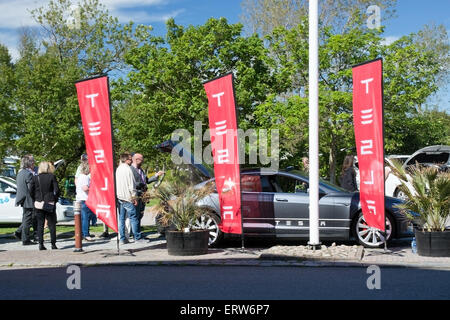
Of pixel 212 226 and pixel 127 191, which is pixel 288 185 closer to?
pixel 212 226

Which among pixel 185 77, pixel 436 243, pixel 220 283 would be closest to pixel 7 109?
pixel 185 77

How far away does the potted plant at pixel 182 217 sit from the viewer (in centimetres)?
1057

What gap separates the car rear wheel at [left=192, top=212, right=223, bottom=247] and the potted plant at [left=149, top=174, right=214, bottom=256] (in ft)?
2.28

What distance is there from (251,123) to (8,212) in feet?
48.2

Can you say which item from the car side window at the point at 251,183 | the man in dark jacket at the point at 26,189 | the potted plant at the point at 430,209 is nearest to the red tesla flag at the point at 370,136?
the potted plant at the point at 430,209

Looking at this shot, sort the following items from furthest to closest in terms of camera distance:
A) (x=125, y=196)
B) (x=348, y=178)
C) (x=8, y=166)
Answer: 1. (x=8, y=166)
2. (x=348, y=178)
3. (x=125, y=196)

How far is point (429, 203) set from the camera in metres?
10.2


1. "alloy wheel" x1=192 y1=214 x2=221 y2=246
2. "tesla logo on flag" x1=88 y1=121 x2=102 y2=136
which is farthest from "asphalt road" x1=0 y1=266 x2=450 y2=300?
"tesla logo on flag" x1=88 y1=121 x2=102 y2=136

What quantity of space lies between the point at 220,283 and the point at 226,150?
3.44 metres

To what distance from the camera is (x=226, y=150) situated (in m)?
10.7

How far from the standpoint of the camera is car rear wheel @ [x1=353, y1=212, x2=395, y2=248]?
1128 centimetres

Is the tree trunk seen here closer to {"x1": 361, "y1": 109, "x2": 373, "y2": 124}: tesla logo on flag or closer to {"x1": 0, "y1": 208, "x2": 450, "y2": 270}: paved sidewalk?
{"x1": 0, "y1": 208, "x2": 450, "y2": 270}: paved sidewalk
